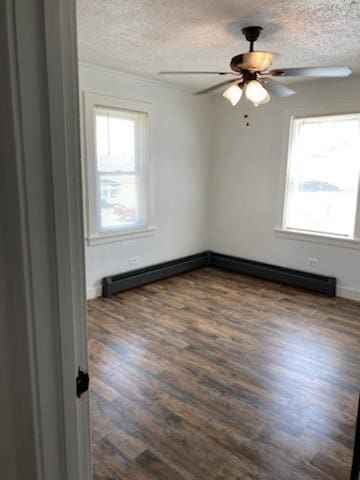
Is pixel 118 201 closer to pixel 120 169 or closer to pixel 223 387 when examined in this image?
pixel 120 169

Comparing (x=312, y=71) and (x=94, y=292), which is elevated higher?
(x=312, y=71)

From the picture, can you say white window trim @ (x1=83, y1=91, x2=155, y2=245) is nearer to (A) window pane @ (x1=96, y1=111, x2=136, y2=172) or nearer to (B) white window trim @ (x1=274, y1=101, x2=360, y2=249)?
(A) window pane @ (x1=96, y1=111, x2=136, y2=172)

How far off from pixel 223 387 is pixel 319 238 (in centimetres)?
270

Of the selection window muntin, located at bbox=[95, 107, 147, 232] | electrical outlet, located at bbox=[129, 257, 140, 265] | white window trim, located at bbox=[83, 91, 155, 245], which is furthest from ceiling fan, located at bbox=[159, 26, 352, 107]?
electrical outlet, located at bbox=[129, 257, 140, 265]

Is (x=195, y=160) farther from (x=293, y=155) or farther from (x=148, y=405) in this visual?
(x=148, y=405)

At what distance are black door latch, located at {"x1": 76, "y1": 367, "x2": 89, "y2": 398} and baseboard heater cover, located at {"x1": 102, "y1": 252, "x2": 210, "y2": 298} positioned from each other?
348cm

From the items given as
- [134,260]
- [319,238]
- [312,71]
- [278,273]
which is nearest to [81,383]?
[312,71]

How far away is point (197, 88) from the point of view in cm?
484

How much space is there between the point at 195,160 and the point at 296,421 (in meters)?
3.87

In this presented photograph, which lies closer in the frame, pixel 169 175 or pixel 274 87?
pixel 274 87

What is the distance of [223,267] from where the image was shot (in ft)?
18.4

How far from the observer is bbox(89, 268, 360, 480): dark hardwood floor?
196 centimetres

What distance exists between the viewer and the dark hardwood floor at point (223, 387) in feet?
6.43

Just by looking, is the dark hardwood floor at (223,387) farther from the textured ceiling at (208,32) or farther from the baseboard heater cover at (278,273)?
the textured ceiling at (208,32)
